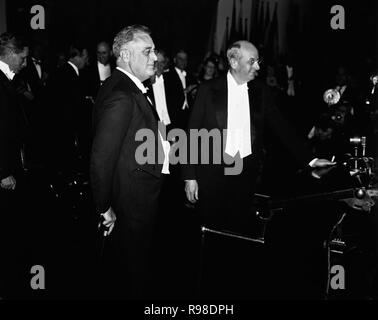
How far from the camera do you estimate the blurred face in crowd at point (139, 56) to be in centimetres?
244

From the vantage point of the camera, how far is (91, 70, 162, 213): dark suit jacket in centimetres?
227

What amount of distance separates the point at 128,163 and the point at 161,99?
4.17 metres

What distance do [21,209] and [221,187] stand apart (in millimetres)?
2678

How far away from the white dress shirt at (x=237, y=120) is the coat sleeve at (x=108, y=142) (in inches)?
39.5

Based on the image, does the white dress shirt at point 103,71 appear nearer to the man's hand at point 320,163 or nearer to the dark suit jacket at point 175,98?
the dark suit jacket at point 175,98

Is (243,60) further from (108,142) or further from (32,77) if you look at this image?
(32,77)

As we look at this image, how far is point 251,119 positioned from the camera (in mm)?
3203

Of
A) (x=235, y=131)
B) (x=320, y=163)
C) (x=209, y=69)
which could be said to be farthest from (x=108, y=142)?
(x=209, y=69)

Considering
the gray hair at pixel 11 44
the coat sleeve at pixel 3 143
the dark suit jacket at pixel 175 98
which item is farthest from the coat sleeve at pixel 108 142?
the dark suit jacket at pixel 175 98

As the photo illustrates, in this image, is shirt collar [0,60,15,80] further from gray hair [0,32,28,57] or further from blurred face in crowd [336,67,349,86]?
blurred face in crowd [336,67,349,86]

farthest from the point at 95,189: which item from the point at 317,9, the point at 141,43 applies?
the point at 317,9

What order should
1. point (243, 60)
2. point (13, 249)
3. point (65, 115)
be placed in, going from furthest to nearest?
point (65, 115) < point (13, 249) < point (243, 60)

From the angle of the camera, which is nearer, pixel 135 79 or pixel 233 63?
pixel 135 79

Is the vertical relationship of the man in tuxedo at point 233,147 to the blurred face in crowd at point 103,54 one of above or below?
below
